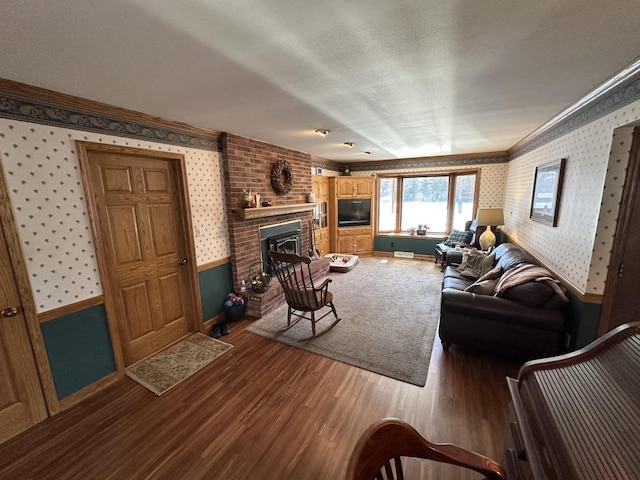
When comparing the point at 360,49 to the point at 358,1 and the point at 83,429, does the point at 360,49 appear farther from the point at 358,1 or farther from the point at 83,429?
the point at 83,429

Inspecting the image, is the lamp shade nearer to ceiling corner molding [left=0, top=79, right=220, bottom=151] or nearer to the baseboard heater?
the baseboard heater

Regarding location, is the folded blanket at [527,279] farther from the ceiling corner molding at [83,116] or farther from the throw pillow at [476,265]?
the ceiling corner molding at [83,116]

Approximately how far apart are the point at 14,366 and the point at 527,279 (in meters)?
4.11

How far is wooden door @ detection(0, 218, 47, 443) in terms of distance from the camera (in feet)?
5.81

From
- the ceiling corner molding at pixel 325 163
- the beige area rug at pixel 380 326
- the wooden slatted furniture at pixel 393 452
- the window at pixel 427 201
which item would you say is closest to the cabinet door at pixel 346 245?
the window at pixel 427 201

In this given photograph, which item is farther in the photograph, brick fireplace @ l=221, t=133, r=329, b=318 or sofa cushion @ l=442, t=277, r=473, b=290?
brick fireplace @ l=221, t=133, r=329, b=318

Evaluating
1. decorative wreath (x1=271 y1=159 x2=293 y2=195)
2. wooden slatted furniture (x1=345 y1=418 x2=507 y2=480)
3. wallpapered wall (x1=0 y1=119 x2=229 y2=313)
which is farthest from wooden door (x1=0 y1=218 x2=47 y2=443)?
decorative wreath (x1=271 y1=159 x2=293 y2=195)

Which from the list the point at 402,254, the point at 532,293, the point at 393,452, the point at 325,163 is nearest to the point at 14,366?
the point at 393,452

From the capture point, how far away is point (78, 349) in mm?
2133

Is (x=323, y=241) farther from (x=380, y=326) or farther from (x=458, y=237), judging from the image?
(x=380, y=326)

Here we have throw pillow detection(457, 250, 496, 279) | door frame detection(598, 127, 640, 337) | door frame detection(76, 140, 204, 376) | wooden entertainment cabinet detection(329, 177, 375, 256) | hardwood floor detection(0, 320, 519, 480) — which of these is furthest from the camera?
wooden entertainment cabinet detection(329, 177, 375, 256)

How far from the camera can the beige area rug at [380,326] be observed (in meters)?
2.56

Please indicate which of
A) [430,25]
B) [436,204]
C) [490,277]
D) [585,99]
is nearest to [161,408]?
[430,25]

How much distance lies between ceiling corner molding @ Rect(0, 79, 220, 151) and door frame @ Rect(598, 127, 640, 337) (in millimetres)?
3885
